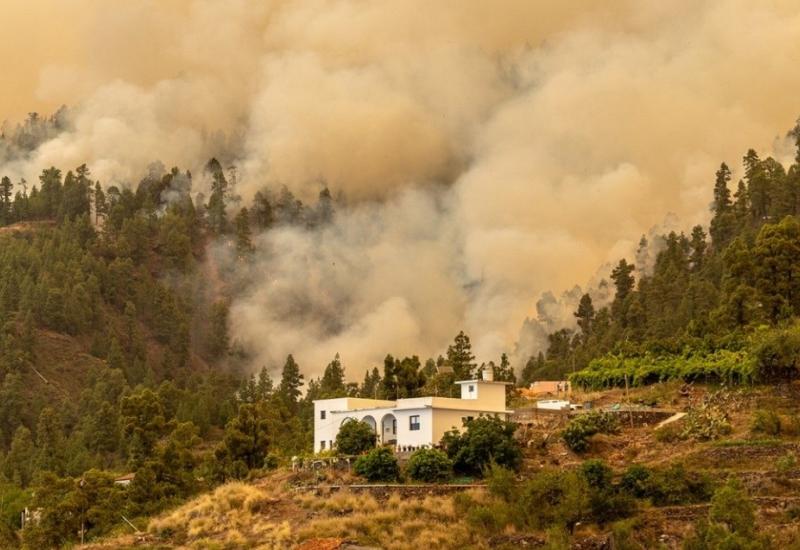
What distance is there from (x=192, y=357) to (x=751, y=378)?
10236cm

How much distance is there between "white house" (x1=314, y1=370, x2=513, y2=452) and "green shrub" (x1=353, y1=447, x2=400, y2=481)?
461cm

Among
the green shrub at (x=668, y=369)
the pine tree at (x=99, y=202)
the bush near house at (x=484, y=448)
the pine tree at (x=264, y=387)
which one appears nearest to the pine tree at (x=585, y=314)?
the pine tree at (x=264, y=387)

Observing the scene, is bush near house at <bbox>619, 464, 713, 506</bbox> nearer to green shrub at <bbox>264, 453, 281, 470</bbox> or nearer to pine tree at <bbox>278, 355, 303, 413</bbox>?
green shrub at <bbox>264, 453, 281, 470</bbox>

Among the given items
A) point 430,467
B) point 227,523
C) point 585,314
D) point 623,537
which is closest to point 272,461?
point 227,523

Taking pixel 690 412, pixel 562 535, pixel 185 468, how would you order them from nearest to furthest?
pixel 562 535 < pixel 690 412 < pixel 185 468

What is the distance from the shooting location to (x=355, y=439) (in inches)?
2852

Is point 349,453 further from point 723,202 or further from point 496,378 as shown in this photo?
point 723,202

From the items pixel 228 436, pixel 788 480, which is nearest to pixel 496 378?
pixel 228 436

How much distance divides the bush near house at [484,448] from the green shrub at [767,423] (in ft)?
38.1

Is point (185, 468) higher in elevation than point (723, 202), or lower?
lower

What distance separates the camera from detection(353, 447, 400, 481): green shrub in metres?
66.6

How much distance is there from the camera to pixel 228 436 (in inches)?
3162

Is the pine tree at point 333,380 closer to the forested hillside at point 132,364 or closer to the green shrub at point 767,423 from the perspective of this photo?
the forested hillside at point 132,364

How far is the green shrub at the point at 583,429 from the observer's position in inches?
2635
